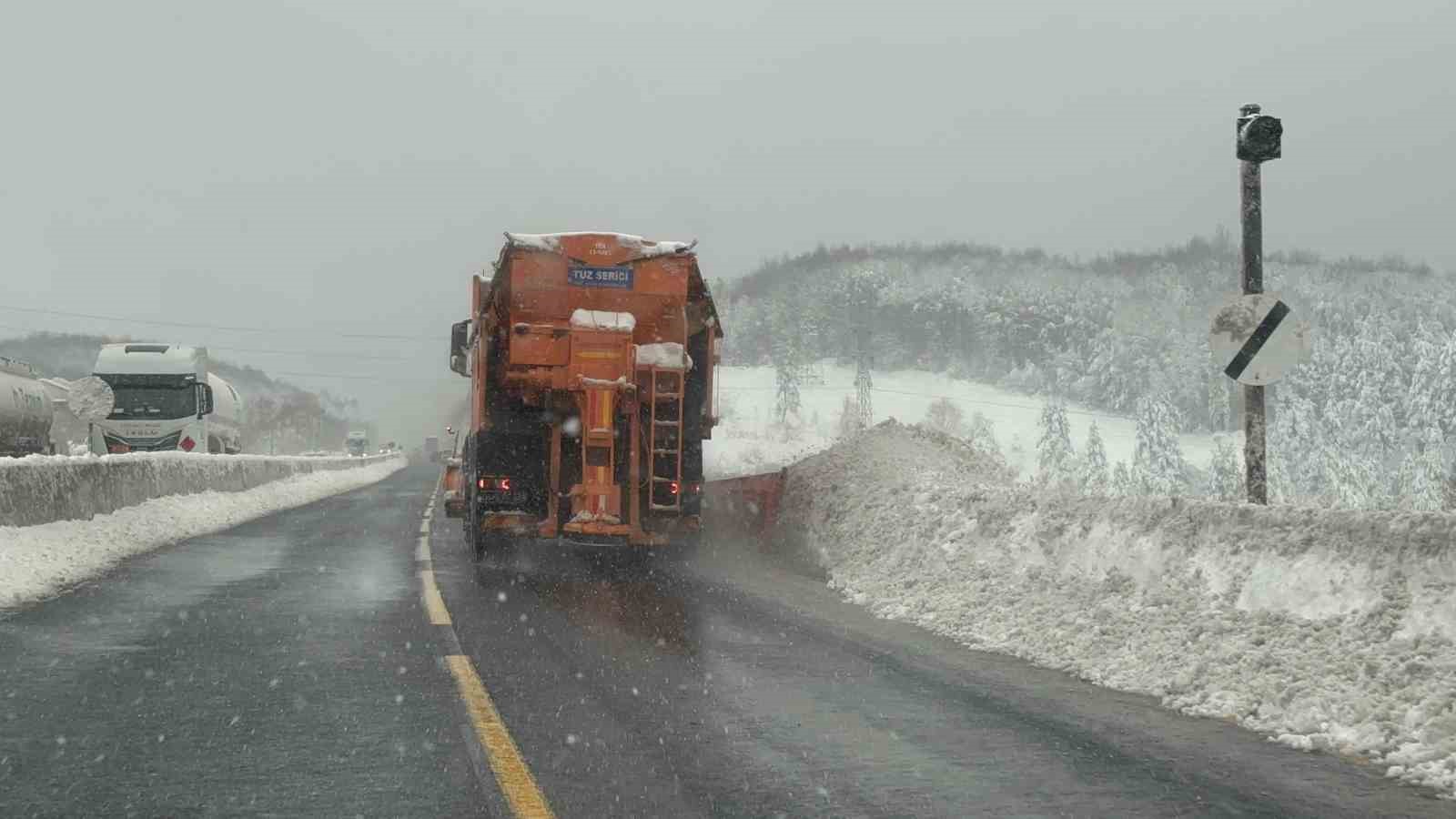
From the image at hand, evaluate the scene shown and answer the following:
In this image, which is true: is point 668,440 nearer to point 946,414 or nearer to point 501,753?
point 501,753

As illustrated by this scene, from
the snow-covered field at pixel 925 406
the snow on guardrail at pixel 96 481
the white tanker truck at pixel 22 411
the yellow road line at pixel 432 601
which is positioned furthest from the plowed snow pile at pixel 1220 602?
the snow-covered field at pixel 925 406

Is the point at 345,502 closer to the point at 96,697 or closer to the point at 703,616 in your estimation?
the point at 703,616

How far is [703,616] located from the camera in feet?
31.1

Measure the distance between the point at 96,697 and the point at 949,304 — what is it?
144 m

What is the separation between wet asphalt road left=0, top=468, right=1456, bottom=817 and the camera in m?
4.37

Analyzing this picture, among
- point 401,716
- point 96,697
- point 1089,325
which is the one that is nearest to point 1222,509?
point 401,716

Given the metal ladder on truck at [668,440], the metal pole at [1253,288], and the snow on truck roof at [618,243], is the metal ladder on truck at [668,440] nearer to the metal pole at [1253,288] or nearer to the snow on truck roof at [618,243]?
the snow on truck roof at [618,243]

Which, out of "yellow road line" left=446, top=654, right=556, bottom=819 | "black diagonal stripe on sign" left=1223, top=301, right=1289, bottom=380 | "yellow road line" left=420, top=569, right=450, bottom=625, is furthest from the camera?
"yellow road line" left=420, top=569, right=450, bottom=625

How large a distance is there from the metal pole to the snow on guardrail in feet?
41.4

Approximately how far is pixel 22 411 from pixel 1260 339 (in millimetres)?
29000

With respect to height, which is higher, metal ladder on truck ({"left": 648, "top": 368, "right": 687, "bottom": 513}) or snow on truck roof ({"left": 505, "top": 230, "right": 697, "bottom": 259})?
snow on truck roof ({"left": 505, "top": 230, "right": 697, "bottom": 259})

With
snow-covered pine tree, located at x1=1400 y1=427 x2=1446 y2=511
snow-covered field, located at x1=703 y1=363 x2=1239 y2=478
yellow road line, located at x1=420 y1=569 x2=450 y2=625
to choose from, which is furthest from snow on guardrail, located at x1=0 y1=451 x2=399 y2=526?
snow-covered field, located at x1=703 y1=363 x2=1239 y2=478

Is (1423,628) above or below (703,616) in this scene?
above

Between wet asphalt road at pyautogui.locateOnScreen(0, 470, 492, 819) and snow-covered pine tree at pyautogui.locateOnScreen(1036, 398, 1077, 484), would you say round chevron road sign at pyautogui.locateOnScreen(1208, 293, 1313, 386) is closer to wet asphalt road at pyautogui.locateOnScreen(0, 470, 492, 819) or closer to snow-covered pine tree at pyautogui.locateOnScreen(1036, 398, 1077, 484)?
wet asphalt road at pyautogui.locateOnScreen(0, 470, 492, 819)
